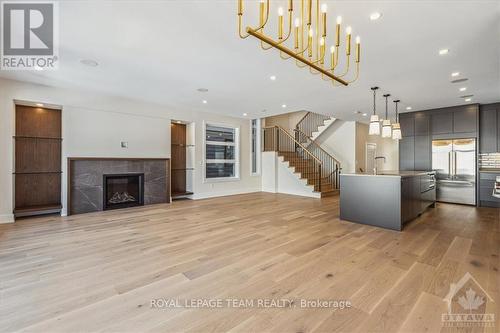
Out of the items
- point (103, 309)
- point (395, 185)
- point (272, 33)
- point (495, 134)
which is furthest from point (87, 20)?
point (495, 134)

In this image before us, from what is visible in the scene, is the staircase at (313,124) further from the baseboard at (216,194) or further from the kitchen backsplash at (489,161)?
the kitchen backsplash at (489,161)

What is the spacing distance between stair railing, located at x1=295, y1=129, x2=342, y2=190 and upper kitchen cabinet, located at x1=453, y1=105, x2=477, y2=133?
347 centimetres

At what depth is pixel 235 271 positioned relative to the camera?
8.28 ft

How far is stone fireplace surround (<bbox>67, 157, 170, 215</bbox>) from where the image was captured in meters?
5.27

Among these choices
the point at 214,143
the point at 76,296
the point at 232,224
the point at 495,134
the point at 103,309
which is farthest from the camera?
the point at 214,143

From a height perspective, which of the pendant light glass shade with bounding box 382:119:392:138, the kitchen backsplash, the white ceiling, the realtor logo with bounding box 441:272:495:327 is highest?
the white ceiling

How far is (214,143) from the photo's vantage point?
8.00 metres

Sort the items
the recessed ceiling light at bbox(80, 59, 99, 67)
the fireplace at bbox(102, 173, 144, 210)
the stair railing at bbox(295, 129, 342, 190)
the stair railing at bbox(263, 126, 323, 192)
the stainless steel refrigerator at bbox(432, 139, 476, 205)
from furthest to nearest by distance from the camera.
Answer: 1. the stair railing at bbox(263, 126, 323, 192)
2. the stair railing at bbox(295, 129, 342, 190)
3. the stainless steel refrigerator at bbox(432, 139, 476, 205)
4. the fireplace at bbox(102, 173, 144, 210)
5. the recessed ceiling light at bbox(80, 59, 99, 67)

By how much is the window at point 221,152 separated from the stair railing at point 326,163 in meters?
2.61

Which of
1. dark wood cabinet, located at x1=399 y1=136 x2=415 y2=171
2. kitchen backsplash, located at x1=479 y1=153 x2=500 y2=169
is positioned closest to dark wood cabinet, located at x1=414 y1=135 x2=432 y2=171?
dark wood cabinet, located at x1=399 y1=136 x2=415 y2=171

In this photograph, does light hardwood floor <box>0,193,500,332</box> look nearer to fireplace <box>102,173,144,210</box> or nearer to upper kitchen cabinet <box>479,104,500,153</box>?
fireplace <box>102,173,144,210</box>

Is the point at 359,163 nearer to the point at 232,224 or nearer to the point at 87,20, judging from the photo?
the point at 232,224

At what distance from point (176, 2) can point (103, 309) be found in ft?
9.58

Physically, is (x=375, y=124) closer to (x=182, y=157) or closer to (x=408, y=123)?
(x=408, y=123)
